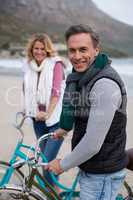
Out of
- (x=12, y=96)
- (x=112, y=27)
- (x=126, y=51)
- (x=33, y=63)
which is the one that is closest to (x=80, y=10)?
(x=112, y=27)

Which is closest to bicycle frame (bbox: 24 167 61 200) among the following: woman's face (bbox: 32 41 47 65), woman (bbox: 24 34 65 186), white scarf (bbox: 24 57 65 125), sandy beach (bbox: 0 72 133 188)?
woman (bbox: 24 34 65 186)

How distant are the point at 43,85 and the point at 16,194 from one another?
3.58 ft

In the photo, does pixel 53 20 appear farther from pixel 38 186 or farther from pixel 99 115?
pixel 99 115

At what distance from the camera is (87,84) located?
193cm

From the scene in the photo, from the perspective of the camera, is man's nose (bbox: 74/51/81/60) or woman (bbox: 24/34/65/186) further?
woman (bbox: 24/34/65/186)

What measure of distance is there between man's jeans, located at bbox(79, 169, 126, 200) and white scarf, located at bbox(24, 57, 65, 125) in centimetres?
110

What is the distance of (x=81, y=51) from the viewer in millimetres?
1958

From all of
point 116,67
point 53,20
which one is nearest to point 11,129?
point 116,67

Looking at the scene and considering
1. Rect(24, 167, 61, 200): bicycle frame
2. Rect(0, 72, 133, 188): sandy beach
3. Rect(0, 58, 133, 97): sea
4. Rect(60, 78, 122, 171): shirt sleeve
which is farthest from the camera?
Rect(0, 58, 133, 97): sea

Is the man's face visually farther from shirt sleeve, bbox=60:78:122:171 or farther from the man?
shirt sleeve, bbox=60:78:122:171

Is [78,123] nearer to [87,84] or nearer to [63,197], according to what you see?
[87,84]

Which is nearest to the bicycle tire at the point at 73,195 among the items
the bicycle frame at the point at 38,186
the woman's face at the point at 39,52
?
the bicycle frame at the point at 38,186

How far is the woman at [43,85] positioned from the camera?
125 inches

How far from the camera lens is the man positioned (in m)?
1.88
